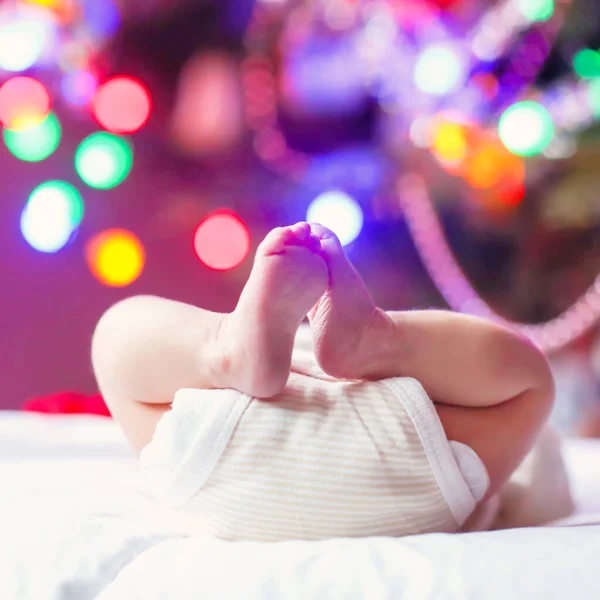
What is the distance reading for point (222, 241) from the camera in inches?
88.5

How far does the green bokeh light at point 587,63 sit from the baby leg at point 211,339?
1.79 metres

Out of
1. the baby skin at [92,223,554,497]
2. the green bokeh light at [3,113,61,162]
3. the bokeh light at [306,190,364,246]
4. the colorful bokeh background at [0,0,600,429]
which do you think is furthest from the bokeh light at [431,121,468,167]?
the baby skin at [92,223,554,497]

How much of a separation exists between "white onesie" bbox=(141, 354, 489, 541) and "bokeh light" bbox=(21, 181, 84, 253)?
70.4 inches

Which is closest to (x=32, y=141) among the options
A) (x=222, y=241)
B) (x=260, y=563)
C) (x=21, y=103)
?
(x=21, y=103)

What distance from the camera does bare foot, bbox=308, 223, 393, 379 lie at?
1.87ft

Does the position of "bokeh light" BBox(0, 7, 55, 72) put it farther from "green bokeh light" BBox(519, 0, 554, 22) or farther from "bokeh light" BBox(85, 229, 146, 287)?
"green bokeh light" BBox(519, 0, 554, 22)

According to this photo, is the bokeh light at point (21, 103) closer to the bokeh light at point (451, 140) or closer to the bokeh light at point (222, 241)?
the bokeh light at point (222, 241)

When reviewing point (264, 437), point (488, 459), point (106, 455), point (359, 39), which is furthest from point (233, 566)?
point (359, 39)

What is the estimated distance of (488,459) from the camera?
0.60m

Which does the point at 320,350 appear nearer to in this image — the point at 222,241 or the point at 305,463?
the point at 305,463

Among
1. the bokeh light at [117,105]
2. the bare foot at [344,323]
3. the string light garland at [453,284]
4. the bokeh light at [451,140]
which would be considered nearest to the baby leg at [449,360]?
the bare foot at [344,323]

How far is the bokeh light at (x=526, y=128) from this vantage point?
2.12 meters

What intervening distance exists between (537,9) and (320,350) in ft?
5.96

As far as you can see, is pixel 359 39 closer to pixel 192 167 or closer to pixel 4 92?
pixel 192 167
